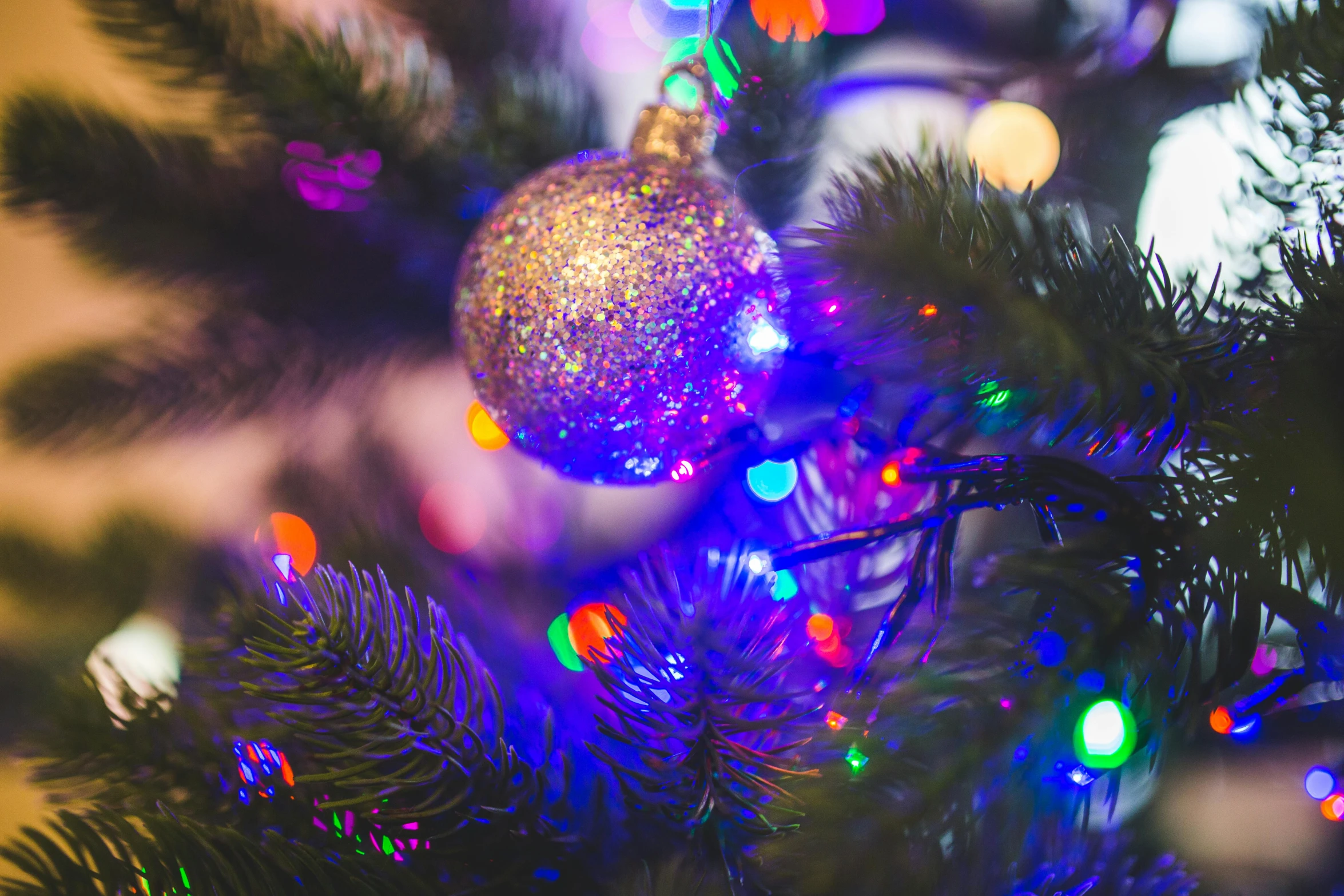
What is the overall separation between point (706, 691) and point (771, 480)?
24cm

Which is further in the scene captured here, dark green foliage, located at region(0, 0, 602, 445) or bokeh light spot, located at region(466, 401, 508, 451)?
bokeh light spot, located at region(466, 401, 508, 451)

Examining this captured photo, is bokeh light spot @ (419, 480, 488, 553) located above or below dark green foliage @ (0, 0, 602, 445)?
below

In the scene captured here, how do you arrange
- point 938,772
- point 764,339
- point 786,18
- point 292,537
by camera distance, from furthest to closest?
point 292,537
point 786,18
point 764,339
point 938,772

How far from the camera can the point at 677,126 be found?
0.35m

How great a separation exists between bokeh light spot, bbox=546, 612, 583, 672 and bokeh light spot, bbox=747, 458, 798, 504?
0.14 m

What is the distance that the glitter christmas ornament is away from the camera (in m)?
0.28

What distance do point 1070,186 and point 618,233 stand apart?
0.92ft

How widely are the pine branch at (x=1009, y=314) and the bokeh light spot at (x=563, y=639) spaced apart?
0.83ft

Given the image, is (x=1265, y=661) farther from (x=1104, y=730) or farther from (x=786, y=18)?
(x=786, y=18)

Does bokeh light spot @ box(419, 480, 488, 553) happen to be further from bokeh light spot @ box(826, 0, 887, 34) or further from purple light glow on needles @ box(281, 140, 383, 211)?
bokeh light spot @ box(826, 0, 887, 34)

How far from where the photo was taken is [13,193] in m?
0.36

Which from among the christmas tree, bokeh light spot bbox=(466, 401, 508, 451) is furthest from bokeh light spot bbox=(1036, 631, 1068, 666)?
bokeh light spot bbox=(466, 401, 508, 451)

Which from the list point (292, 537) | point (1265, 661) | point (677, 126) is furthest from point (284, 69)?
point (1265, 661)

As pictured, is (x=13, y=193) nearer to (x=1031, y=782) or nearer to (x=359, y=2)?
(x=359, y=2)
